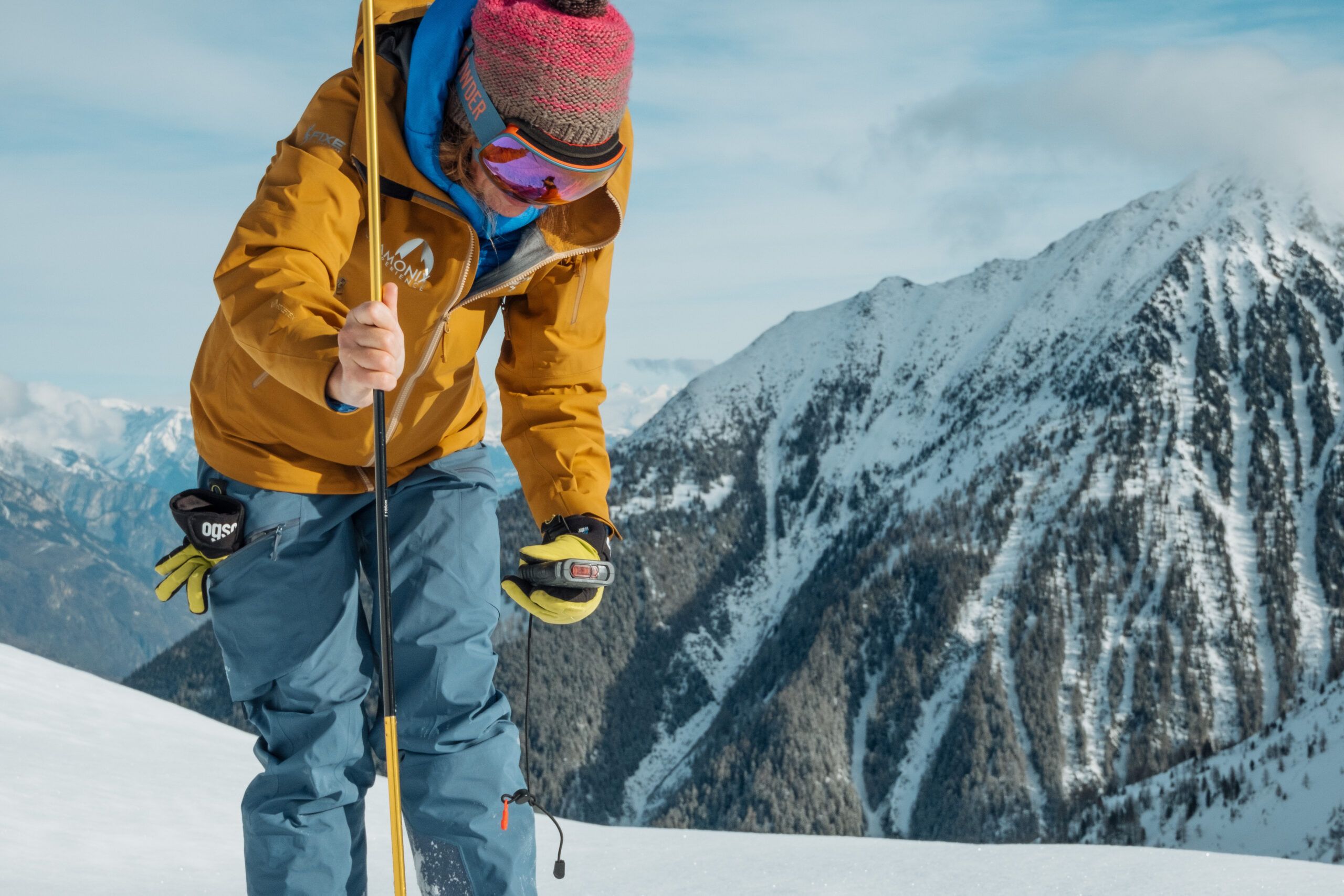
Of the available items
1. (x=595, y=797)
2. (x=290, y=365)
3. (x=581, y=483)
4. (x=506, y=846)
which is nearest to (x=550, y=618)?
(x=581, y=483)

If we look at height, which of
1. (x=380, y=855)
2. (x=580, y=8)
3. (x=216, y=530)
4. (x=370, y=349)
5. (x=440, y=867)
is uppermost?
(x=580, y=8)

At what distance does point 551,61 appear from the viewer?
2.72m

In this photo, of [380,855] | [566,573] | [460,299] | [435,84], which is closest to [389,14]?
[435,84]

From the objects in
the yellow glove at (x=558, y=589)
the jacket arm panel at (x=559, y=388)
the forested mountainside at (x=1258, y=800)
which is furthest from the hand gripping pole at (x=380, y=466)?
the forested mountainside at (x=1258, y=800)

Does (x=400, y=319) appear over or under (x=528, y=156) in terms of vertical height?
under

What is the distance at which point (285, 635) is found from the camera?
9.87ft

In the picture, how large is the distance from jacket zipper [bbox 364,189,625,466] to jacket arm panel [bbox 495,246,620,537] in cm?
20

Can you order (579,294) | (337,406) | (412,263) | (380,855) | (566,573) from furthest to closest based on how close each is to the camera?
(380,855) < (579,294) < (566,573) < (412,263) < (337,406)

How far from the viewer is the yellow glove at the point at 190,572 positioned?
312 centimetres

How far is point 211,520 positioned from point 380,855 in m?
3.07

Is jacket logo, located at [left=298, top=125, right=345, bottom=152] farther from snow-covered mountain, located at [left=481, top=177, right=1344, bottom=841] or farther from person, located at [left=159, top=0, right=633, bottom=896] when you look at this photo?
snow-covered mountain, located at [left=481, top=177, right=1344, bottom=841]

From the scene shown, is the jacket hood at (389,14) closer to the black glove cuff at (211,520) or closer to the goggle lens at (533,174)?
the goggle lens at (533,174)

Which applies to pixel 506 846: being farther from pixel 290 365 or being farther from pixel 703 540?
pixel 703 540

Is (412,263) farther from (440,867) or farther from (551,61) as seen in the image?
(440,867)
